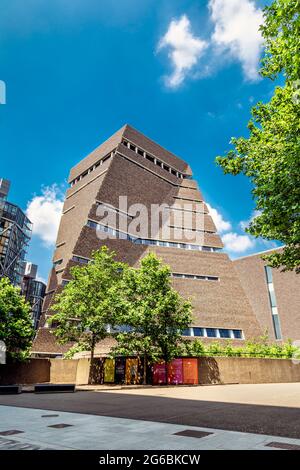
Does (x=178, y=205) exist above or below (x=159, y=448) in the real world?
above

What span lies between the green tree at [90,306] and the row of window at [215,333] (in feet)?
55.3

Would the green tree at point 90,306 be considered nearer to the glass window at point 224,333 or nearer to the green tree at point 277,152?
the green tree at point 277,152

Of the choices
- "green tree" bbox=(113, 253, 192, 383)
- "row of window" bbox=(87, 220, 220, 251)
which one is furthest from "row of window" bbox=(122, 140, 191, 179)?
"green tree" bbox=(113, 253, 192, 383)

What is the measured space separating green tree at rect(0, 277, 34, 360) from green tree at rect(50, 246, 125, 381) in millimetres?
2176

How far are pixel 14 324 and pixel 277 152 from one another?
21971mm

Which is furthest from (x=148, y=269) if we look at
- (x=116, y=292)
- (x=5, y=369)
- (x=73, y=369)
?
(x=5, y=369)

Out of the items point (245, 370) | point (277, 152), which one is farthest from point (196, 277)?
point (277, 152)

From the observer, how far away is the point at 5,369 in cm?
2700

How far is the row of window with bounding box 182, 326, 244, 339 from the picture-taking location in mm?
42250

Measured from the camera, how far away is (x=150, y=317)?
24906mm

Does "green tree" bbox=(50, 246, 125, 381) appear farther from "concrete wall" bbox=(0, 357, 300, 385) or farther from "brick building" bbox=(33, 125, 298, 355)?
"brick building" bbox=(33, 125, 298, 355)

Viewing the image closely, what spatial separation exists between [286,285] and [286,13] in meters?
43.4

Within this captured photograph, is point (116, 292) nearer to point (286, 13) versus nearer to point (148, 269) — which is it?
point (148, 269)

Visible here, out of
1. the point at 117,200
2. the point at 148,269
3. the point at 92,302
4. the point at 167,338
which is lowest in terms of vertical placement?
the point at 167,338
